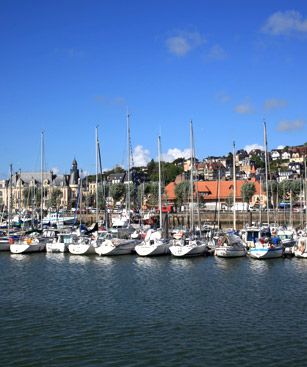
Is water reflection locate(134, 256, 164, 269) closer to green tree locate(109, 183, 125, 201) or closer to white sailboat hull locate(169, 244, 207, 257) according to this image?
white sailboat hull locate(169, 244, 207, 257)

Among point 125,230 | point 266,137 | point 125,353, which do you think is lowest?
point 125,353

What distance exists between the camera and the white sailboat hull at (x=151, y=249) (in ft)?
166

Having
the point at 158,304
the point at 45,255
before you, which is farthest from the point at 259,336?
the point at 45,255

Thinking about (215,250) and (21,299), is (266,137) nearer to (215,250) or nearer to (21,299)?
(215,250)

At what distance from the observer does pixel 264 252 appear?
1866 inches

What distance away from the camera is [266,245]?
48.2 metres

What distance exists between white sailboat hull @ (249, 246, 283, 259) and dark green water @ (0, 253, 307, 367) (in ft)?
10.4

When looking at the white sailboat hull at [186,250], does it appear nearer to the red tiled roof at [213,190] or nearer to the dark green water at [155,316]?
the dark green water at [155,316]

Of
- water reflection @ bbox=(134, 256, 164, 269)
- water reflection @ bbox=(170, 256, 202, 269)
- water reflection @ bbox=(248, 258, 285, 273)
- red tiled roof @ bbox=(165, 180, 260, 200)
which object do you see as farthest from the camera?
red tiled roof @ bbox=(165, 180, 260, 200)

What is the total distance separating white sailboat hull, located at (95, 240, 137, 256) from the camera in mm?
51875

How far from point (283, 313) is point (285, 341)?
4.82 meters

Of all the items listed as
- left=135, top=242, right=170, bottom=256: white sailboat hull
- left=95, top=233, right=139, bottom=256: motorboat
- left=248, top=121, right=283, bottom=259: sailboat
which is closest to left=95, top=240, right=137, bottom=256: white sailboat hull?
left=95, top=233, right=139, bottom=256: motorboat

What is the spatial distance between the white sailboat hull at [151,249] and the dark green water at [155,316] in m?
6.59

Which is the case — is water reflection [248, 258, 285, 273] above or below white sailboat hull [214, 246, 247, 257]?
below
